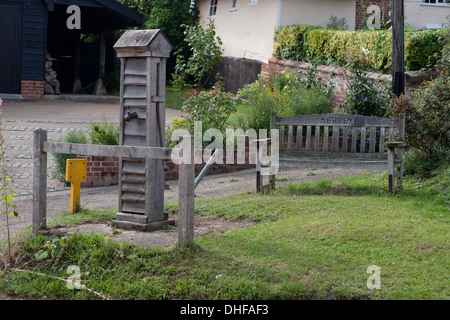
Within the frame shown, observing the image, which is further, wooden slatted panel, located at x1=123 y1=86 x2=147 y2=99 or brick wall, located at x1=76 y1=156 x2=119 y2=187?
brick wall, located at x1=76 y1=156 x2=119 y2=187

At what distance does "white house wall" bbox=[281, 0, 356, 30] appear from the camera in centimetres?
1914

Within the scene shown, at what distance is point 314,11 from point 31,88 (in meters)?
9.06

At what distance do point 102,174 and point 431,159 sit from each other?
5.29 meters

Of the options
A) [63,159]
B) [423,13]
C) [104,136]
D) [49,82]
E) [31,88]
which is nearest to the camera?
[63,159]

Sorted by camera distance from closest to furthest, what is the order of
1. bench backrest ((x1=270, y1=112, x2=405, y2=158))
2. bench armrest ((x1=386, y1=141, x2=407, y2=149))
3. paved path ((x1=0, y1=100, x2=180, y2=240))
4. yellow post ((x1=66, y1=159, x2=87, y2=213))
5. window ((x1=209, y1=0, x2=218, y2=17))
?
yellow post ((x1=66, y1=159, x2=87, y2=213))
bench armrest ((x1=386, y1=141, x2=407, y2=149))
bench backrest ((x1=270, y1=112, x2=405, y2=158))
paved path ((x1=0, y1=100, x2=180, y2=240))
window ((x1=209, y1=0, x2=218, y2=17))

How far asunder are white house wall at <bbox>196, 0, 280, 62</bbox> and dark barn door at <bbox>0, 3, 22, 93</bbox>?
7287 millimetres

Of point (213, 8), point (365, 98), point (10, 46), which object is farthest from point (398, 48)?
point (213, 8)

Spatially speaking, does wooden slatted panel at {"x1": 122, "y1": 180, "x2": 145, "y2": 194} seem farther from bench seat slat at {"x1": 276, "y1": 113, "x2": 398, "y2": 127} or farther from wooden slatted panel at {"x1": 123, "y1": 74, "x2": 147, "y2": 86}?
bench seat slat at {"x1": 276, "y1": 113, "x2": 398, "y2": 127}

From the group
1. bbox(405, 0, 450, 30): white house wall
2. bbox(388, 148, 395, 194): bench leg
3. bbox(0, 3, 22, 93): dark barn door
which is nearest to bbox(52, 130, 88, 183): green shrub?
bbox(388, 148, 395, 194): bench leg

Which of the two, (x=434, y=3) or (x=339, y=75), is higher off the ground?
(x=434, y=3)

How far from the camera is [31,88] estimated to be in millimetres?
19531

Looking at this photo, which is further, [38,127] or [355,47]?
[355,47]

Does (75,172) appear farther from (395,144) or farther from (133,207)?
(395,144)
